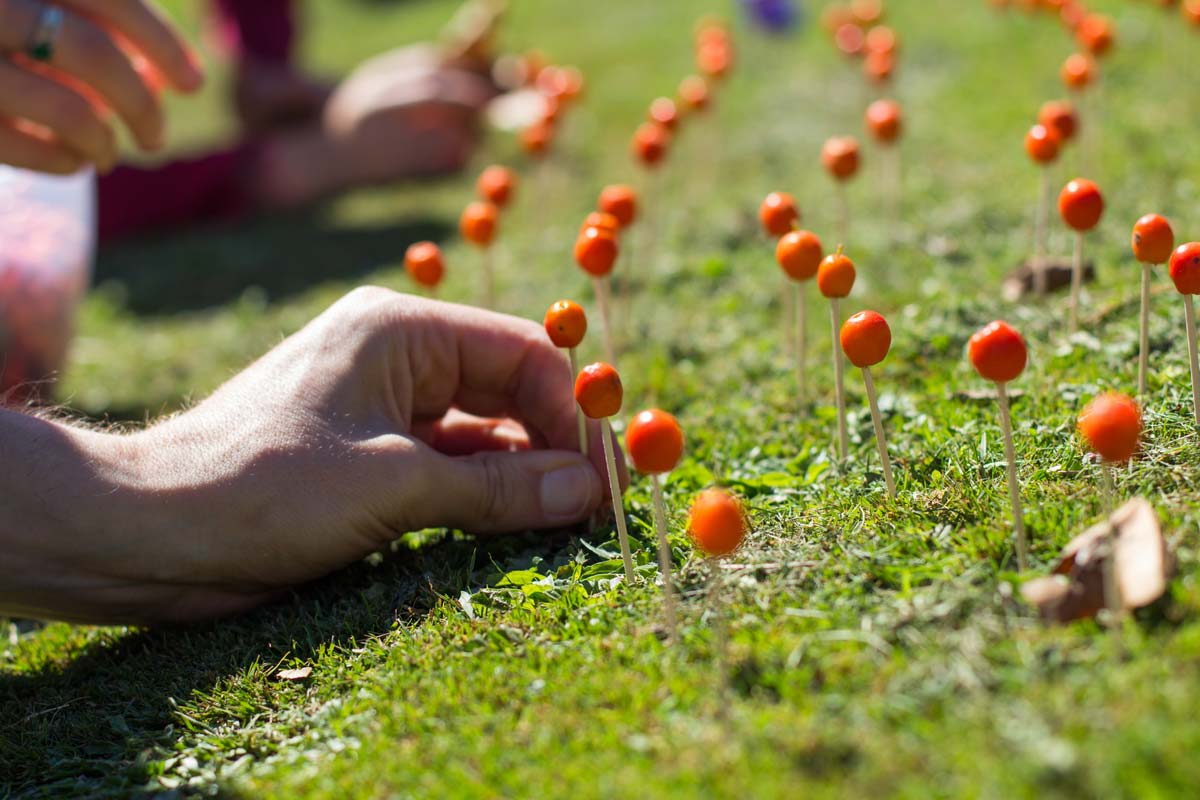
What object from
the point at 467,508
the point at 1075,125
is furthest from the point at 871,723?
the point at 1075,125

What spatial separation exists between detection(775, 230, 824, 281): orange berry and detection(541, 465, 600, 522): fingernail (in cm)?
63

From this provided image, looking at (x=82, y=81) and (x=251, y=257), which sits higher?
(x=82, y=81)

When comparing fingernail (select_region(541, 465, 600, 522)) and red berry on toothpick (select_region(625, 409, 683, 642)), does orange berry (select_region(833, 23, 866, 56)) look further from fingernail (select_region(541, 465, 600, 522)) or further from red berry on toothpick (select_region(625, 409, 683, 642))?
red berry on toothpick (select_region(625, 409, 683, 642))

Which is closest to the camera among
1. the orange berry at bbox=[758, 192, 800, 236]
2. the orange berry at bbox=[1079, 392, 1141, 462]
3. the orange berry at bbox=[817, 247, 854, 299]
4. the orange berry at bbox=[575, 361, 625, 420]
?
the orange berry at bbox=[1079, 392, 1141, 462]

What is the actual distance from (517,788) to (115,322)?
4118 millimetres

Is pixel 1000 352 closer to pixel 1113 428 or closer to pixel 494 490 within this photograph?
pixel 1113 428

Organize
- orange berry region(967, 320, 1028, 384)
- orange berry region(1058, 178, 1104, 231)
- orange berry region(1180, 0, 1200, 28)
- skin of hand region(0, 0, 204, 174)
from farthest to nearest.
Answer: orange berry region(1180, 0, 1200, 28) → skin of hand region(0, 0, 204, 174) → orange berry region(1058, 178, 1104, 231) → orange berry region(967, 320, 1028, 384)

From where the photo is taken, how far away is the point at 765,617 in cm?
192

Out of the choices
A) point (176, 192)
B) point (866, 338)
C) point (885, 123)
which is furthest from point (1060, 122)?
point (176, 192)

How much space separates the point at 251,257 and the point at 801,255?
12.5 feet

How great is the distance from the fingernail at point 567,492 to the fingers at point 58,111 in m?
1.86

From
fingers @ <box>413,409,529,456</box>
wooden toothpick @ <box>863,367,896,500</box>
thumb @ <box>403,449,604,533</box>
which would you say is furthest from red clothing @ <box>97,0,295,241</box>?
wooden toothpick @ <box>863,367,896,500</box>

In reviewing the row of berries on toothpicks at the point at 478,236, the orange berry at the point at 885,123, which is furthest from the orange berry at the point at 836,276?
the orange berry at the point at 885,123

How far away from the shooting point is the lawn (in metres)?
1.56
